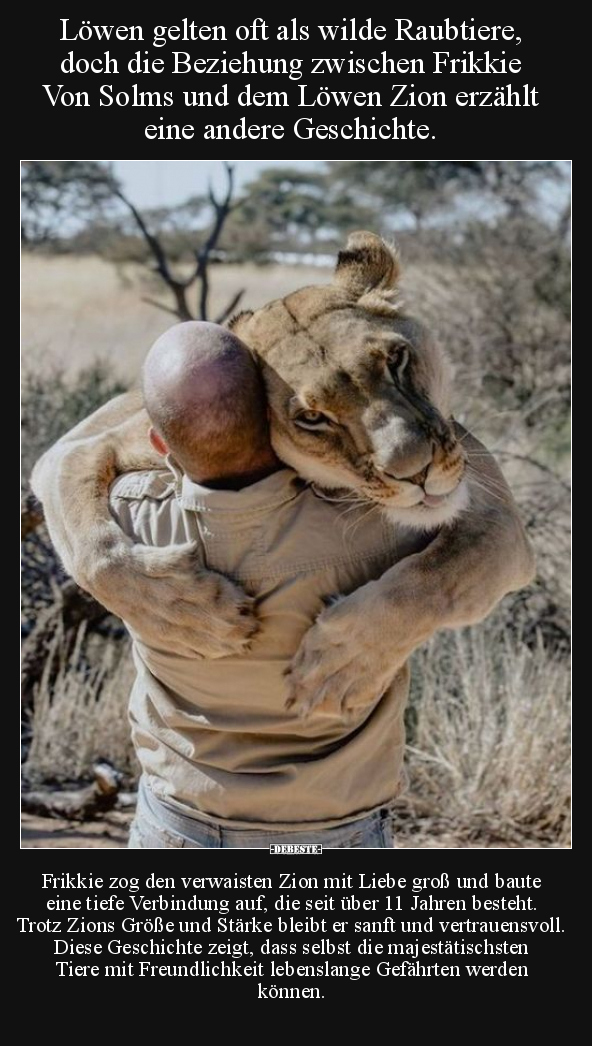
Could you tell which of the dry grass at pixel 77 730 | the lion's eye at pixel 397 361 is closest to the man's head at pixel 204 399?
the lion's eye at pixel 397 361

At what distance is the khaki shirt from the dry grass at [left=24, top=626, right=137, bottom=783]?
3964 mm

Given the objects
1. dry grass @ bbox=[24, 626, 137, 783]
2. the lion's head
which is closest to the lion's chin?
the lion's head

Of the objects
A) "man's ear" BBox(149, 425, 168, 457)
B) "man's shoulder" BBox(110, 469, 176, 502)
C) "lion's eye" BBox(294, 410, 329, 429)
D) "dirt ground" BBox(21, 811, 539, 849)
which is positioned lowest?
"dirt ground" BBox(21, 811, 539, 849)

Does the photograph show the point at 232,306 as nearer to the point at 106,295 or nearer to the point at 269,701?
the point at 269,701

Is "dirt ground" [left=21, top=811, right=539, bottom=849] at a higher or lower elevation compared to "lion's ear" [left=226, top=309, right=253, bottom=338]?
lower

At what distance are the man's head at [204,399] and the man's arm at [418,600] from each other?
1.28 ft

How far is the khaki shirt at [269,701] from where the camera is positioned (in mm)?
2467

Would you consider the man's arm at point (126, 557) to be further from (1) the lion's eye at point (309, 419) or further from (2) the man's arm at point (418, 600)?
(1) the lion's eye at point (309, 419)

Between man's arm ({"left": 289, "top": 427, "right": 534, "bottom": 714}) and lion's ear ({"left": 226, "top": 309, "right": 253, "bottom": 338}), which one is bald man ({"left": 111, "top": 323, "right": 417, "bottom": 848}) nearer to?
man's arm ({"left": 289, "top": 427, "right": 534, "bottom": 714})

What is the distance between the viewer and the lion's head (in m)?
2.63

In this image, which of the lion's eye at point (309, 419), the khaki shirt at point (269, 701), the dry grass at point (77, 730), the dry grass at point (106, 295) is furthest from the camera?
the dry grass at point (106, 295)

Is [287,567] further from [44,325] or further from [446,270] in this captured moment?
[44,325]

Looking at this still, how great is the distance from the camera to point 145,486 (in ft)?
9.03

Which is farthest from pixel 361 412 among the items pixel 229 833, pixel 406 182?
pixel 406 182
